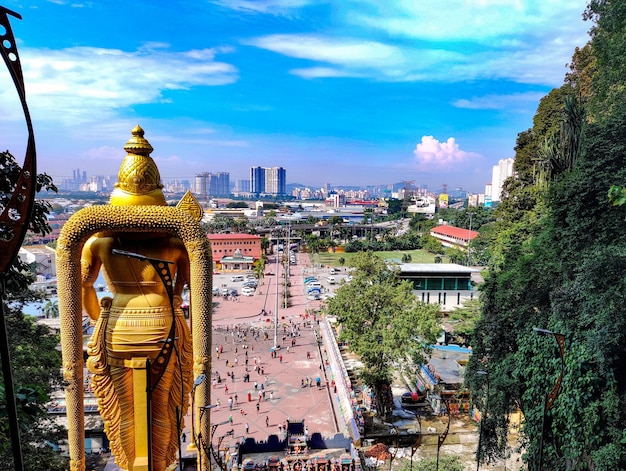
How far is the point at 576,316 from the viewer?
1006cm

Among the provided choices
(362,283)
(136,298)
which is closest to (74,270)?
(136,298)

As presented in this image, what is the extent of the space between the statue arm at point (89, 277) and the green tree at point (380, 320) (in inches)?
437

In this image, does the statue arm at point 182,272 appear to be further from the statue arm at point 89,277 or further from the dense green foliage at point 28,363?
the dense green foliage at point 28,363

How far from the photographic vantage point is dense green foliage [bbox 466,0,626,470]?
29.9ft

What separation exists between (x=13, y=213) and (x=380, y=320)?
49.3ft

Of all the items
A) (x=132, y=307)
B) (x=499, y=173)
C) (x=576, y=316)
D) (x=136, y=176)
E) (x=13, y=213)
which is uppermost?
(x=499, y=173)

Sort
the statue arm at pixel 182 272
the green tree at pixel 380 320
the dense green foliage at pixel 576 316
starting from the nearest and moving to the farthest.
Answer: the statue arm at pixel 182 272 → the dense green foliage at pixel 576 316 → the green tree at pixel 380 320

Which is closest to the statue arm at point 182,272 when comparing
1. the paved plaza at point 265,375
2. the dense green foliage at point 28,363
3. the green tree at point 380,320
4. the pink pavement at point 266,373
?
the dense green foliage at point 28,363

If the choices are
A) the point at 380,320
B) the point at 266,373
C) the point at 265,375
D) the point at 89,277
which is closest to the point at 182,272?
the point at 89,277

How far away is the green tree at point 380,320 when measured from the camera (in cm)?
1575

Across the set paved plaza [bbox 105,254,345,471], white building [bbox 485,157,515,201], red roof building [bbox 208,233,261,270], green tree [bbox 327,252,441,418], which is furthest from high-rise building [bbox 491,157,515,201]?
green tree [bbox 327,252,441,418]

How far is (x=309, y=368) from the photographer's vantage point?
2470cm

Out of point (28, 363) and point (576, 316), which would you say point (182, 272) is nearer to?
point (28, 363)

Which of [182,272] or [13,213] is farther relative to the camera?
[182,272]
